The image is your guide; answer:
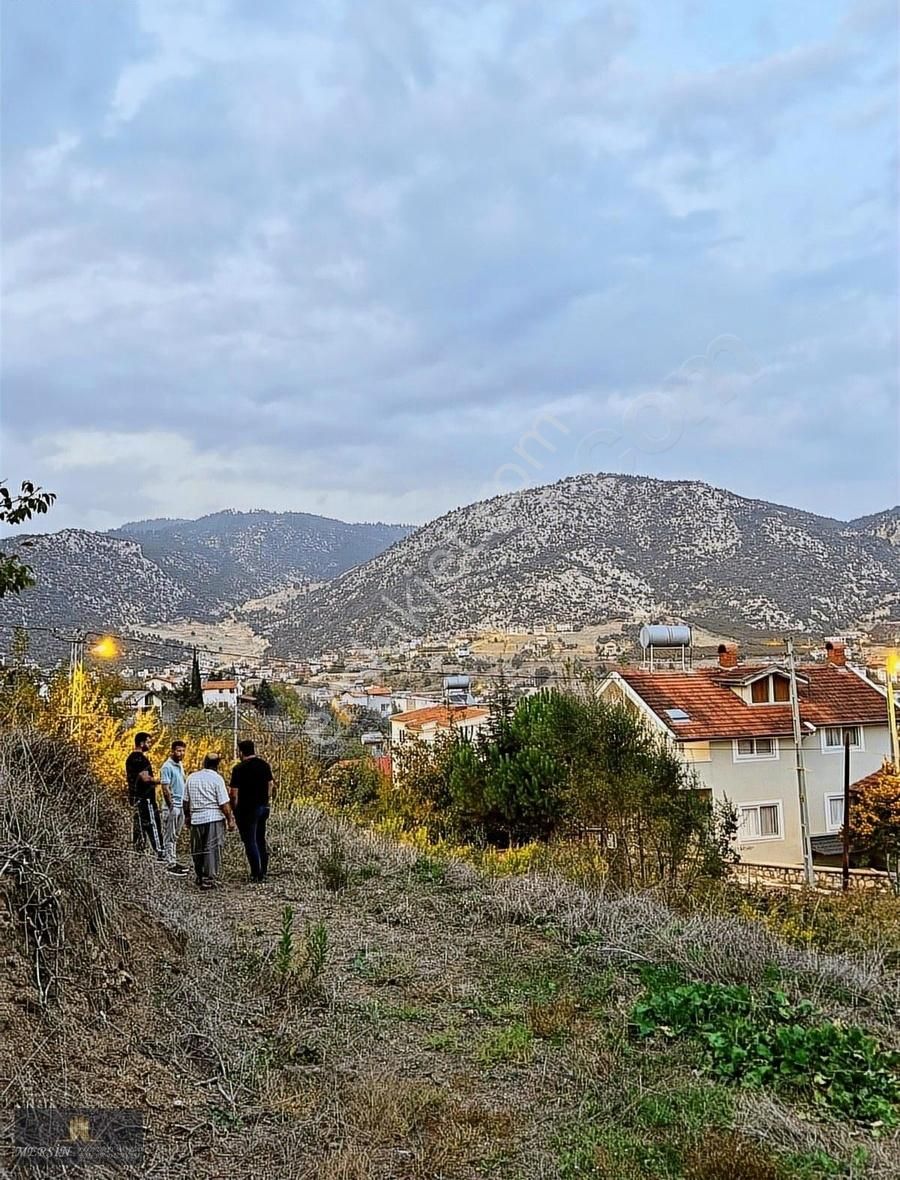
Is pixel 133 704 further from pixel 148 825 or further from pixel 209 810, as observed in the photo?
pixel 209 810

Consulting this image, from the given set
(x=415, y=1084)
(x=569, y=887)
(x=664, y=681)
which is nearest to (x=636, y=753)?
(x=569, y=887)

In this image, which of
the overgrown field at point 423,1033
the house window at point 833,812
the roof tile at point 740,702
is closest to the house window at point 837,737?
the roof tile at point 740,702

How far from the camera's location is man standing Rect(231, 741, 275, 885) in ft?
33.1

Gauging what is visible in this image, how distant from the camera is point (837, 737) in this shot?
33.5 meters

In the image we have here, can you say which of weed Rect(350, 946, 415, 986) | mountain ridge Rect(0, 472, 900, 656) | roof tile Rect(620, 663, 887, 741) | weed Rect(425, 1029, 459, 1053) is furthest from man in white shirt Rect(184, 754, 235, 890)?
mountain ridge Rect(0, 472, 900, 656)

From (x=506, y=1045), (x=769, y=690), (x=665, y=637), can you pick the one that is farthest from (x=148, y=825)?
(x=769, y=690)

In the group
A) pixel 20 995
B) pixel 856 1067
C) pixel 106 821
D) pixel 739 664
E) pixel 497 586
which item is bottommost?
pixel 856 1067

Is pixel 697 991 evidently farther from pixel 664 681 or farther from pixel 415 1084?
pixel 664 681

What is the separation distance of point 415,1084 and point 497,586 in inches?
2021

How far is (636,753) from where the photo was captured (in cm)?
1497

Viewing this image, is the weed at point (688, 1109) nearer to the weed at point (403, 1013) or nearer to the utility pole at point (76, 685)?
the weed at point (403, 1013)

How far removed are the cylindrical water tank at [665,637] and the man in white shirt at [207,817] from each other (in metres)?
20.5

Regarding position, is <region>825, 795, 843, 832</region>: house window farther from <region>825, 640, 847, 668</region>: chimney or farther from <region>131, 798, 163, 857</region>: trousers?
<region>131, 798, 163, 857</region>: trousers

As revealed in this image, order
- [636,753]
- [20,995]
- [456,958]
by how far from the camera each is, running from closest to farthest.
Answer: [20,995] → [456,958] → [636,753]
